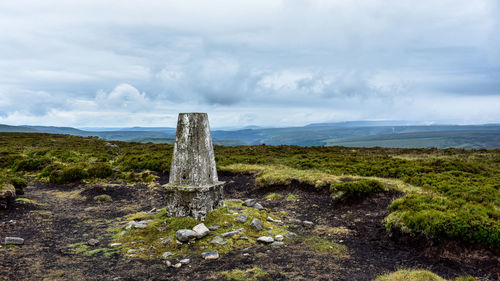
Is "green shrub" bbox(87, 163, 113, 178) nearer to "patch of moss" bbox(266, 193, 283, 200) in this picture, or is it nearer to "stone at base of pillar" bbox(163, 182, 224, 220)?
"stone at base of pillar" bbox(163, 182, 224, 220)

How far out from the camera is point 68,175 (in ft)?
57.4

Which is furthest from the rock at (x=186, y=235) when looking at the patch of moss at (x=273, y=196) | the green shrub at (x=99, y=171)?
the green shrub at (x=99, y=171)

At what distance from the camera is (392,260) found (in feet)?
23.6

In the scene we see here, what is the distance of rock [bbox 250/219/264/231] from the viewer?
8.88m

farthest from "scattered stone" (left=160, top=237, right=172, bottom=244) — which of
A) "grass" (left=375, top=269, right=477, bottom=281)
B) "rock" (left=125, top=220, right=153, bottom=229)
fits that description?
"grass" (left=375, top=269, right=477, bottom=281)

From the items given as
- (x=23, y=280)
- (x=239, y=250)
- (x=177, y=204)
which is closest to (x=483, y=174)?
(x=239, y=250)

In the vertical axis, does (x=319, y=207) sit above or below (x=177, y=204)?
below

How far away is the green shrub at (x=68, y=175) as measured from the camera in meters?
17.3

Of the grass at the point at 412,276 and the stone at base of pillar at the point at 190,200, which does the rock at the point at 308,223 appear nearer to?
the stone at base of pillar at the point at 190,200

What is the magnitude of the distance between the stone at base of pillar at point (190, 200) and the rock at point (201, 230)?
2.57ft

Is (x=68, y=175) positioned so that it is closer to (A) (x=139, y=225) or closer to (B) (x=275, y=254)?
(A) (x=139, y=225)

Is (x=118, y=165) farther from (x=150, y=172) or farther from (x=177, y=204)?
(x=177, y=204)

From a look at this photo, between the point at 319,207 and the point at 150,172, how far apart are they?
489 inches

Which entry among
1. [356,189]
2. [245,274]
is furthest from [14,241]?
[356,189]
